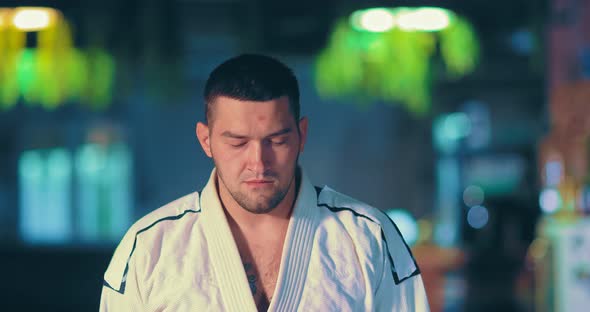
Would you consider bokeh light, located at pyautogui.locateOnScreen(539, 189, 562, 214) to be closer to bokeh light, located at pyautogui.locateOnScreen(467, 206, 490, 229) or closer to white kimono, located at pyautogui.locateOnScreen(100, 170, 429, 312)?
white kimono, located at pyautogui.locateOnScreen(100, 170, 429, 312)

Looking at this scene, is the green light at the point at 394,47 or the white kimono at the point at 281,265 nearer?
the white kimono at the point at 281,265

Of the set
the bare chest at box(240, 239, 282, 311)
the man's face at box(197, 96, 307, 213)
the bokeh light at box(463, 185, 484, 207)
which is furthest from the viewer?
the bokeh light at box(463, 185, 484, 207)

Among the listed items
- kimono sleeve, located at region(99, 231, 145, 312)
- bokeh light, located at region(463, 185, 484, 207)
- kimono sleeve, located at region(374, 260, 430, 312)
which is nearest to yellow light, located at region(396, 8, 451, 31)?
kimono sleeve, located at region(374, 260, 430, 312)

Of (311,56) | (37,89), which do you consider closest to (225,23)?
(311,56)

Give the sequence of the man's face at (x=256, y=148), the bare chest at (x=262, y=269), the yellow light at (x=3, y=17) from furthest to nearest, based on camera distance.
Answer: the yellow light at (x=3, y=17)
the bare chest at (x=262, y=269)
the man's face at (x=256, y=148)

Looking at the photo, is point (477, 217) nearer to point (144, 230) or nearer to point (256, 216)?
point (256, 216)

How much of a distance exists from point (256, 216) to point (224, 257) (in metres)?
0.12

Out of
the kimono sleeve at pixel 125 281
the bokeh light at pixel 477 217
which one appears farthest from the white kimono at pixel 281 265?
the bokeh light at pixel 477 217

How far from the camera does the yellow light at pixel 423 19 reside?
217 inches

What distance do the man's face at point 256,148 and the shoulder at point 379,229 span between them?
0.16 m

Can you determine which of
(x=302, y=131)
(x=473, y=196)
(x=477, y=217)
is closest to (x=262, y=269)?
(x=302, y=131)

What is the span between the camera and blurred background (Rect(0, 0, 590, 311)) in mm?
5605

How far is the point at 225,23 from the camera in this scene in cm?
719

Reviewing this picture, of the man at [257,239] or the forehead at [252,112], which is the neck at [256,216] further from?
the forehead at [252,112]
